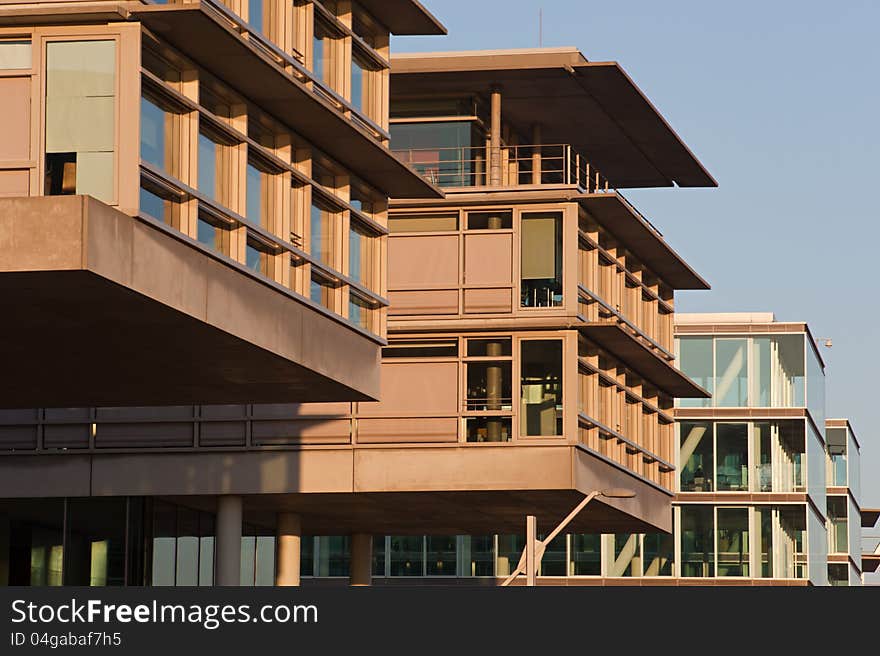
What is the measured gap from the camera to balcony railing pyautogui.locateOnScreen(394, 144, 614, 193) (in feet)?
153

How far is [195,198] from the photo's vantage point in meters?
27.0

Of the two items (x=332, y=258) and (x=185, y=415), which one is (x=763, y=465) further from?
(x=332, y=258)

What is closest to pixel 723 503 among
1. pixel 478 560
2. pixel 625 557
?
pixel 625 557

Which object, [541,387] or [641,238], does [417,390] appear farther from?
[641,238]

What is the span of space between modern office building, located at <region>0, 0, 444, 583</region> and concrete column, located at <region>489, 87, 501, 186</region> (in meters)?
10.6

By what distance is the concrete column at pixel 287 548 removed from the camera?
158 ft

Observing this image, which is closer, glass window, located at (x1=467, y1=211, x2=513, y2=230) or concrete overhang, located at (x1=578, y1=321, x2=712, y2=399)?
glass window, located at (x1=467, y1=211, x2=513, y2=230)

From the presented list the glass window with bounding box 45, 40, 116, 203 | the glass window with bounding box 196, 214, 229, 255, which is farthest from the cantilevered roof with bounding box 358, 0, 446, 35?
the glass window with bounding box 45, 40, 116, 203

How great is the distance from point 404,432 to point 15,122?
19463 mm

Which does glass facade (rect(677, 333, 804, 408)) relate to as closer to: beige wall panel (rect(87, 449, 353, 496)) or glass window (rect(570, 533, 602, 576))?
glass window (rect(570, 533, 602, 576))

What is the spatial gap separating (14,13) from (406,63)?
2159 centimetres

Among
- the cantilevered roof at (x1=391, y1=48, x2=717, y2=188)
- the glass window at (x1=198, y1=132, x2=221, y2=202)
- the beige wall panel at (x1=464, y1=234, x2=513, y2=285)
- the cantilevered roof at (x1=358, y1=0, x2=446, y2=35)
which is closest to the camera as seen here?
the glass window at (x1=198, y1=132, x2=221, y2=202)

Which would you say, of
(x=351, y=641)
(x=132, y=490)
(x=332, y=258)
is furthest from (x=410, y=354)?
(x=351, y=641)

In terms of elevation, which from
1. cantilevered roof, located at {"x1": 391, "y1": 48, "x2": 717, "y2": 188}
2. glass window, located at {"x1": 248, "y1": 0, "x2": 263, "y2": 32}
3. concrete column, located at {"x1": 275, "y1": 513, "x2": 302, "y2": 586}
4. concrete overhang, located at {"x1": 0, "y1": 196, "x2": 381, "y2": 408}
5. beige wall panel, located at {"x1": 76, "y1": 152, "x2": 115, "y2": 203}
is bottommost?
concrete column, located at {"x1": 275, "y1": 513, "x2": 302, "y2": 586}
